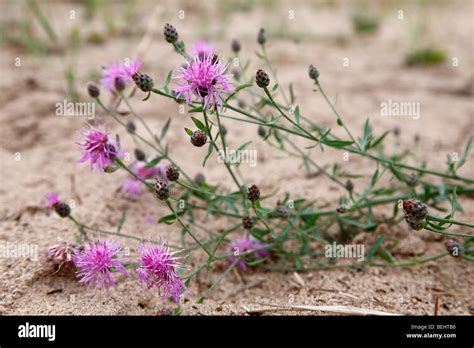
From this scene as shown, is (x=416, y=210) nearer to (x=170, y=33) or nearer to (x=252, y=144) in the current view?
(x=170, y=33)

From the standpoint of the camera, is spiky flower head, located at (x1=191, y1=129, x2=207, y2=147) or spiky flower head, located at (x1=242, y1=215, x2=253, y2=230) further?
spiky flower head, located at (x1=242, y1=215, x2=253, y2=230)

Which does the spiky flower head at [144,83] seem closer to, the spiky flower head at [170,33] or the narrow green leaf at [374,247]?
the spiky flower head at [170,33]

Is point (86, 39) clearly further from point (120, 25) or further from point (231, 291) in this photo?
point (231, 291)

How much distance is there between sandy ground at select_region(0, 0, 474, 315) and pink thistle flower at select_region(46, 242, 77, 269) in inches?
2.6

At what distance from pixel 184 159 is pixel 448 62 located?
255 centimetres

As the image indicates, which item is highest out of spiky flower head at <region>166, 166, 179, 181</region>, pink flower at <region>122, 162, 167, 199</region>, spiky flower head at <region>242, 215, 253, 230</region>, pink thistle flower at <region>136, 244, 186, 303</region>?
pink flower at <region>122, 162, 167, 199</region>

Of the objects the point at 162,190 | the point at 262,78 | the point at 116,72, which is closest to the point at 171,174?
the point at 162,190

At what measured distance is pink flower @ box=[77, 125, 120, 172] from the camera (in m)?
1.82

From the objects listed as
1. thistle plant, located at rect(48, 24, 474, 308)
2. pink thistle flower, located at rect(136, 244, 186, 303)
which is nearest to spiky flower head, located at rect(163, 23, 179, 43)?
thistle plant, located at rect(48, 24, 474, 308)

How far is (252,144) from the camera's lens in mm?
3057

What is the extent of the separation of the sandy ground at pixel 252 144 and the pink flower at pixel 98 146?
1.45ft

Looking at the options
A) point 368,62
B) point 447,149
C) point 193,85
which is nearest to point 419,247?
point 447,149

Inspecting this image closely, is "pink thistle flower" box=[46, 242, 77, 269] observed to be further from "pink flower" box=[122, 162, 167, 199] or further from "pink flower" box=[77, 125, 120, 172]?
"pink flower" box=[122, 162, 167, 199]
